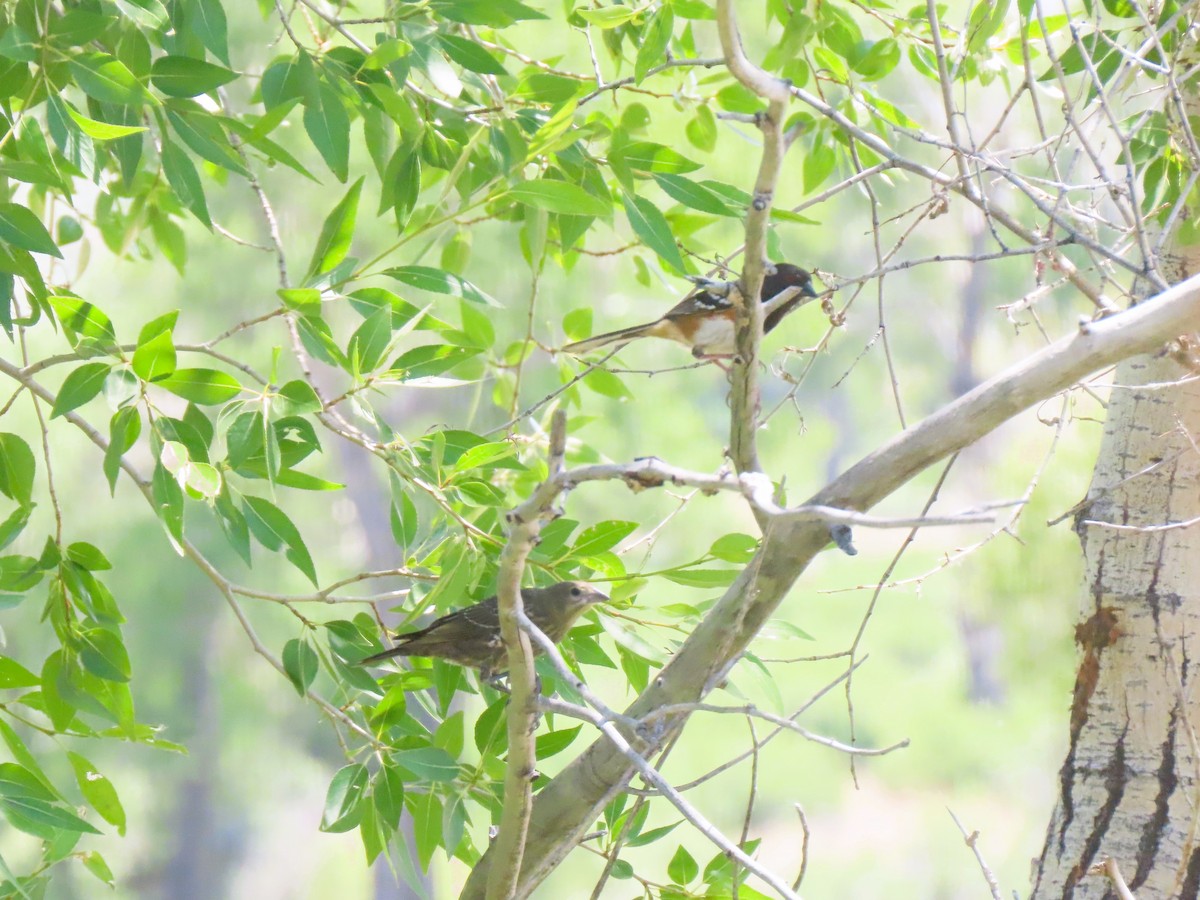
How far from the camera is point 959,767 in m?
5.01

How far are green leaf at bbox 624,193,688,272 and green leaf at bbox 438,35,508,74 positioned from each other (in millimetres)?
249

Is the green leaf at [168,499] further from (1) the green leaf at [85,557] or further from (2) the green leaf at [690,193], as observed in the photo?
(2) the green leaf at [690,193]

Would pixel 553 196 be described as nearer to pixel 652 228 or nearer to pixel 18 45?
pixel 652 228

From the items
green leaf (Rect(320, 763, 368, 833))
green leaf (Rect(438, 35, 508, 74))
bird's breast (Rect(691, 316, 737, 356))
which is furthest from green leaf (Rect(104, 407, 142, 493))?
bird's breast (Rect(691, 316, 737, 356))

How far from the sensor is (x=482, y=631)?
1.89m

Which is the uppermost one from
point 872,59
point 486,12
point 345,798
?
point 872,59

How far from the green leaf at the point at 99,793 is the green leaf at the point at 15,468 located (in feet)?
1.27

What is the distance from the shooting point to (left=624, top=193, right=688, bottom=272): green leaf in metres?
1.45

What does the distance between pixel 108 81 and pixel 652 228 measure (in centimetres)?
65

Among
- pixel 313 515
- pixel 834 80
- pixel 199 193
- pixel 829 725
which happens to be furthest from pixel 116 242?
pixel 829 725

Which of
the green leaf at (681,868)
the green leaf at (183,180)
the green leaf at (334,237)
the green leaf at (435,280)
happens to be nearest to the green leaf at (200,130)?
the green leaf at (183,180)

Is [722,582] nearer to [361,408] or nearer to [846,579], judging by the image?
[361,408]

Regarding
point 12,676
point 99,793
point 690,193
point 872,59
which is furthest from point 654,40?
point 99,793

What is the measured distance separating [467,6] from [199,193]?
420 mm
